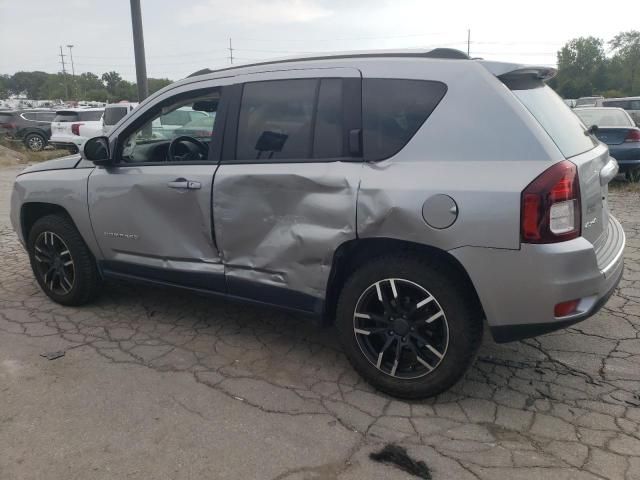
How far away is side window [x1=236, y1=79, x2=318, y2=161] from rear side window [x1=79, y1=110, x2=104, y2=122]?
1821 centimetres

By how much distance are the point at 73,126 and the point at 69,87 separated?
→ 77.2 m

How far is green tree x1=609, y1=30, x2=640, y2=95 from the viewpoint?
74.8 metres

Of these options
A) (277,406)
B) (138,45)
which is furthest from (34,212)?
(138,45)

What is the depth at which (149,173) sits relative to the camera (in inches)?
148

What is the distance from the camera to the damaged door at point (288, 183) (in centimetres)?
303

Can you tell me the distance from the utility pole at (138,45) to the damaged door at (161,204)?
567 cm

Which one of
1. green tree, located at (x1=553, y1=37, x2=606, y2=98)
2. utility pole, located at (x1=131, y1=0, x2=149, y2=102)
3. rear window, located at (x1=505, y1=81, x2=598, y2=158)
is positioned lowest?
rear window, located at (x1=505, y1=81, x2=598, y2=158)

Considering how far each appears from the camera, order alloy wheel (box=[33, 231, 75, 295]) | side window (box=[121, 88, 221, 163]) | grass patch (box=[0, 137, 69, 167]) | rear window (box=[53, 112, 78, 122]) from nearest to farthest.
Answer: side window (box=[121, 88, 221, 163]) < alloy wheel (box=[33, 231, 75, 295]) < grass patch (box=[0, 137, 69, 167]) < rear window (box=[53, 112, 78, 122])

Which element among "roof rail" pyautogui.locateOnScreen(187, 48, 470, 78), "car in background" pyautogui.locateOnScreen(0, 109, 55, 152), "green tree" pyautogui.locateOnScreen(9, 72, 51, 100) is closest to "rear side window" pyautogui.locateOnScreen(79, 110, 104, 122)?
"car in background" pyautogui.locateOnScreen(0, 109, 55, 152)

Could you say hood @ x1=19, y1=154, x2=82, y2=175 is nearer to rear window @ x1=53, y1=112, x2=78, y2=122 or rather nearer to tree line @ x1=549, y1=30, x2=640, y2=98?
rear window @ x1=53, y1=112, x2=78, y2=122

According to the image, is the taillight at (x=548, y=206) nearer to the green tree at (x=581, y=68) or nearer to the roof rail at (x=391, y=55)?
the roof rail at (x=391, y=55)

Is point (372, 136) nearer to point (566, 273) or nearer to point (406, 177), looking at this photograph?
point (406, 177)

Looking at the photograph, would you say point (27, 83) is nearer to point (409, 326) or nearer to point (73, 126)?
point (73, 126)

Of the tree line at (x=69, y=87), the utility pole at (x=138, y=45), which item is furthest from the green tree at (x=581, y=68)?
the utility pole at (x=138, y=45)
